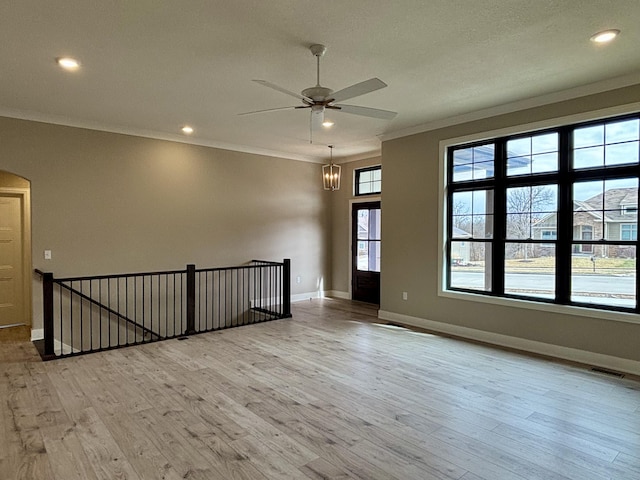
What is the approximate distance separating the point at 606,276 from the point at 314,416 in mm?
3611

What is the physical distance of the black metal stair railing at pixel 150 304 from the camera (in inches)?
216

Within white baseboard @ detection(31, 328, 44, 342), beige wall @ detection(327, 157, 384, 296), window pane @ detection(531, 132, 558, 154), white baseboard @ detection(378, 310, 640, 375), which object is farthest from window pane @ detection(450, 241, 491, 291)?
white baseboard @ detection(31, 328, 44, 342)

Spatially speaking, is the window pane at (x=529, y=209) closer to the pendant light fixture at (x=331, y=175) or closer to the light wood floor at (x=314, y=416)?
the light wood floor at (x=314, y=416)

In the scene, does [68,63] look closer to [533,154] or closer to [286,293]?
[286,293]

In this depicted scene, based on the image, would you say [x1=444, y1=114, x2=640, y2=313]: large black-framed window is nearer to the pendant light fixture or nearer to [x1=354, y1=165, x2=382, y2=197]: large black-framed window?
the pendant light fixture

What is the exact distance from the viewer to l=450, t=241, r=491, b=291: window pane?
540 centimetres

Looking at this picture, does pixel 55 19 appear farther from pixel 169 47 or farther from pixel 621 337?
pixel 621 337

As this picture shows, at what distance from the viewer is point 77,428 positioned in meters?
2.93

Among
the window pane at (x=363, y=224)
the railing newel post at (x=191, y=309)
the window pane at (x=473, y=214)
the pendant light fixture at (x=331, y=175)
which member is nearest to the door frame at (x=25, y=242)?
the railing newel post at (x=191, y=309)

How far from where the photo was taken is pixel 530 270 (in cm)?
495

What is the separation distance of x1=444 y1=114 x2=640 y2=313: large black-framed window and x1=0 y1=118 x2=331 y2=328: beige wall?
355 cm

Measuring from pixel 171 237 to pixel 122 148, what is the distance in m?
1.59

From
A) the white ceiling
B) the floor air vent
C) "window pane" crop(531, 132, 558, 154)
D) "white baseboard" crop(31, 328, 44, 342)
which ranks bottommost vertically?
the floor air vent

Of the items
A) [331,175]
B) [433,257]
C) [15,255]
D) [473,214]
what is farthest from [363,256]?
[15,255]
